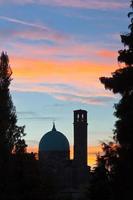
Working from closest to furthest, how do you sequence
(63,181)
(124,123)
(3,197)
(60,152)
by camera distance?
(124,123) → (3,197) → (60,152) → (63,181)

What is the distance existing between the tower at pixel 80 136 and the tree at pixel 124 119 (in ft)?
396

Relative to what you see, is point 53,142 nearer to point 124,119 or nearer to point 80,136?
point 80,136

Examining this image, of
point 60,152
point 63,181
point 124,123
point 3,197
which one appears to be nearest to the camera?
point 124,123

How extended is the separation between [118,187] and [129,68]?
16.2 ft

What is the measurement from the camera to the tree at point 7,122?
5462 centimetres

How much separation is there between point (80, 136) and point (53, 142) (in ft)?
72.2

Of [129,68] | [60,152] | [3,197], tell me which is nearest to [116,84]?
[129,68]

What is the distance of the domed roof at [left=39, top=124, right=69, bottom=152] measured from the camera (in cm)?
13138

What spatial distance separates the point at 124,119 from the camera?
97.2 feet

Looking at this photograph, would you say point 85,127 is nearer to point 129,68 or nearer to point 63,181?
point 63,181

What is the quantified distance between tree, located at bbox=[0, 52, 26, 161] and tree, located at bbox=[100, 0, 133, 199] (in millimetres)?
24280

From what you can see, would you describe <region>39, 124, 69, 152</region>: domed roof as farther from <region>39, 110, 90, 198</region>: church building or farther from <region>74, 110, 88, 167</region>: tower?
<region>74, 110, 88, 167</region>: tower

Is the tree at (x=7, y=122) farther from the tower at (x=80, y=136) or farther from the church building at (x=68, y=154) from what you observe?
the tower at (x=80, y=136)

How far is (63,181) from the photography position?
487 ft
